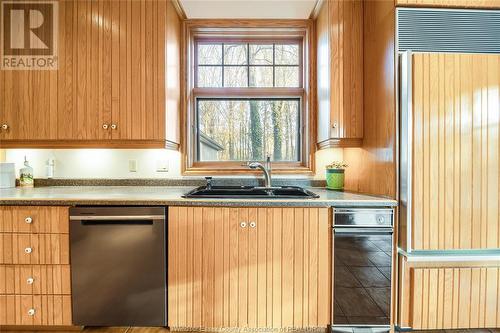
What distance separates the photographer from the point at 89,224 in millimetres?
1660

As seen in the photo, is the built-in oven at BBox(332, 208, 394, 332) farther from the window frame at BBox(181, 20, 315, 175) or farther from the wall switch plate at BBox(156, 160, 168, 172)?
the wall switch plate at BBox(156, 160, 168, 172)

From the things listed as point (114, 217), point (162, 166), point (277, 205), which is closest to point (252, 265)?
point (277, 205)

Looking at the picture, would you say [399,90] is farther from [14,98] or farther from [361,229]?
[14,98]

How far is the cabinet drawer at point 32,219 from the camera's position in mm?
1664

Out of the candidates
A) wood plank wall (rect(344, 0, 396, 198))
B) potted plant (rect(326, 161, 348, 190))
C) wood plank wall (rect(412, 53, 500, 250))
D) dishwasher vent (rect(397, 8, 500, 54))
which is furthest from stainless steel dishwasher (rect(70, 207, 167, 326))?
dishwasher vent (rect(397, 8, 500, 54))

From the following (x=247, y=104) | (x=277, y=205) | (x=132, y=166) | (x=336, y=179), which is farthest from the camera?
(x=247, y=104)

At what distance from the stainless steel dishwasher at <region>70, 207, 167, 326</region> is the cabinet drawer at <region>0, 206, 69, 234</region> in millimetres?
108

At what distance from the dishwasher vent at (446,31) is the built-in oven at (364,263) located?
106 cm

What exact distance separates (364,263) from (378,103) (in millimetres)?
1061

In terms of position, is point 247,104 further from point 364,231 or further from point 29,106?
point 29,106

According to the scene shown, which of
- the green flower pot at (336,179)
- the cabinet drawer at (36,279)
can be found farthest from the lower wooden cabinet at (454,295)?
the cabinet drawer at (36,279)

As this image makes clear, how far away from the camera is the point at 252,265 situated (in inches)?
65.5

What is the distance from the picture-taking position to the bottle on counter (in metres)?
2.23

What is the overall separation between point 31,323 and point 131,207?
3.40ft
